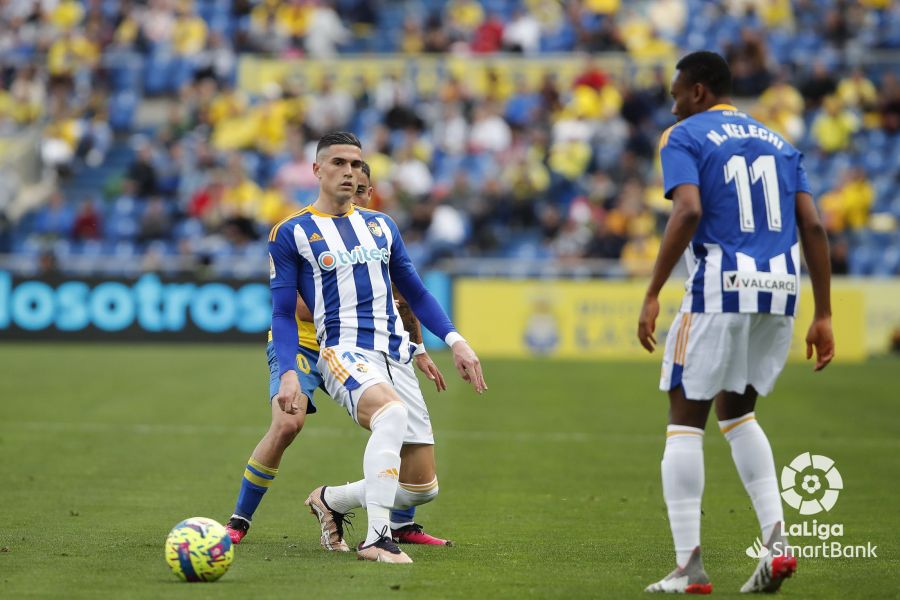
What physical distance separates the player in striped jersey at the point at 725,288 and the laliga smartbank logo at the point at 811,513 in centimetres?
38

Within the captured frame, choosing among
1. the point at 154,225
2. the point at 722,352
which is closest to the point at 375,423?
the point at 722,352

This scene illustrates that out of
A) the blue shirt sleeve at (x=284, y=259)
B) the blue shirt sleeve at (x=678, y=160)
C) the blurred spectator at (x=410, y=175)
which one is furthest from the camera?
the blurred spectator at (x=410, y=175)

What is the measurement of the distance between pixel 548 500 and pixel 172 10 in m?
24.3

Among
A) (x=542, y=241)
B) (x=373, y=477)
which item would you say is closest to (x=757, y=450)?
(x=373, y=477)

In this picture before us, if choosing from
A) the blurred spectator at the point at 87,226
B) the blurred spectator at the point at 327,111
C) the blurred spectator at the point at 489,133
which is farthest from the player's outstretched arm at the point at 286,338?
the blurred spectator at the point at 327,111

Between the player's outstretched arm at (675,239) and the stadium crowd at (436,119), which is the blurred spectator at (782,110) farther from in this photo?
the player's outstretched arm at (675,239)

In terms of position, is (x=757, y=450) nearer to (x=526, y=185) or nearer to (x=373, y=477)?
(x=373, y=477)

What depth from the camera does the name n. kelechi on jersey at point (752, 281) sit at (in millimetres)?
6012

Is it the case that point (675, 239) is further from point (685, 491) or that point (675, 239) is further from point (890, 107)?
point (890, 107)

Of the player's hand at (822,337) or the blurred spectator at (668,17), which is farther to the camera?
the blurred spectator at (668,17)

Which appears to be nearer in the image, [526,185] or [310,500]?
[310,500]

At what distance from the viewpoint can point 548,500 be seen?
9445 millimetres

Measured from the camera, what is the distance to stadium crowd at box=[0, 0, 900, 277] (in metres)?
24.7

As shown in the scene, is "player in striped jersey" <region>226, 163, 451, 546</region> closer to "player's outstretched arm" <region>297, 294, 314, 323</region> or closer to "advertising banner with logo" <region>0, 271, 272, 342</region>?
"player's outstretched arm" <region>297, 294, 314, 323</region>
